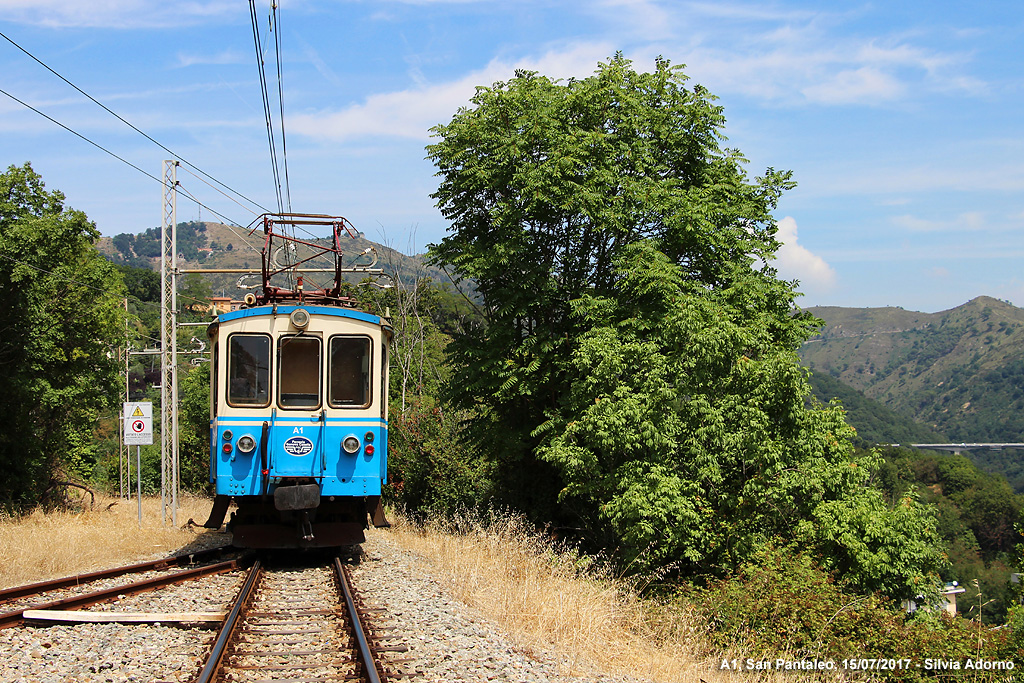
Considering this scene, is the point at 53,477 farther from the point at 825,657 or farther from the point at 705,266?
the point at 825,657

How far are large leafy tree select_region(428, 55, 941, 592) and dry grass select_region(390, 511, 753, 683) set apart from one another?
2.71 metres

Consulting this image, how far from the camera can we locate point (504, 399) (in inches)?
696

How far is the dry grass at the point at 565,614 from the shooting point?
23.9 feet

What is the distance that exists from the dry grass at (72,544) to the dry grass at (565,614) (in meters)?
4.61

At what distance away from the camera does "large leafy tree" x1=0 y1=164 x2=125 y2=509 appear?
59.6 feet

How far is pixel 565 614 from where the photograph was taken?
7.94 meters

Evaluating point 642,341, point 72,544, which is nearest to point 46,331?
point 72,544

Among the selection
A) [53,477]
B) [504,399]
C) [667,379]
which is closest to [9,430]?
[53,477]

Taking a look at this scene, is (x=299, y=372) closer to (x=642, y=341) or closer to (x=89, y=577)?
(x=89, y=577)

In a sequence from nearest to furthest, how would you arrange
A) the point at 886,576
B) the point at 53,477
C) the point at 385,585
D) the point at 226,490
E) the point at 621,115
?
the point at 385,585
the point at 226,490
the point at 886,576
the point at 621,115
the point at 53,477

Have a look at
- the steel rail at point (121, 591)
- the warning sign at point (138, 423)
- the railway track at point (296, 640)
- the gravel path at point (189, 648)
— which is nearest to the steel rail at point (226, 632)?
the railway track at point (296, 640)

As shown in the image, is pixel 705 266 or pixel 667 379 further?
pixel 705 266

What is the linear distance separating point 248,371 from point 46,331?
37.7 ft

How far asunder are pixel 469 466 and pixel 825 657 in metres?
11.2
